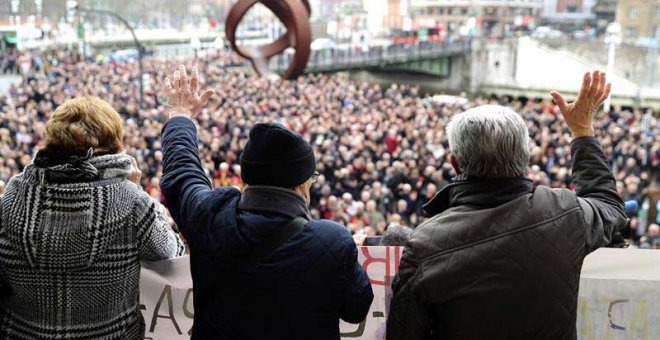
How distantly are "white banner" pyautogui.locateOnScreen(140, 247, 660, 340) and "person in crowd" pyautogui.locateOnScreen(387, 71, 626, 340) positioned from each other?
73 centimetres

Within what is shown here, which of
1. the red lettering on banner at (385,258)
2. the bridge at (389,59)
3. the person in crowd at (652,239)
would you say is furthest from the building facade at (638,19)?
the red lettering on banner at (385,258)

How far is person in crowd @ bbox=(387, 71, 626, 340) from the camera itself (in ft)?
5.28

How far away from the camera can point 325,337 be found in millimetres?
1715

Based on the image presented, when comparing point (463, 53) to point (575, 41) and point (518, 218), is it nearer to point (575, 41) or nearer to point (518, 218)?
point (575, 41)

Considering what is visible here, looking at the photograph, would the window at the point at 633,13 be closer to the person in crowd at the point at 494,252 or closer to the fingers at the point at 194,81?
the fingers at the point at 194,81

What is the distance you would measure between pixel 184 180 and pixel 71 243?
0.31m

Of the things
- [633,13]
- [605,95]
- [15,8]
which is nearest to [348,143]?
[605,95]

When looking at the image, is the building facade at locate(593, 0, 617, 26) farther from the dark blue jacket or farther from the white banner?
the dark blue jacket

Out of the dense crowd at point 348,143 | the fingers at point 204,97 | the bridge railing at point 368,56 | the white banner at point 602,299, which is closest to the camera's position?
the fingers at point 204,97

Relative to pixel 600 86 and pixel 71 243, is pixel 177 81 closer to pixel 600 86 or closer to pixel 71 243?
pixel 71 243

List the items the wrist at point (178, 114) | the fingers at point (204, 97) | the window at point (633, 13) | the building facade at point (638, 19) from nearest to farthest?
the wrist at point (178, 114) < the fingers at point (204, 97) < the building facade at point (638, 19) < the window at point (633, 13)

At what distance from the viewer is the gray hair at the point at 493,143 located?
1.63m

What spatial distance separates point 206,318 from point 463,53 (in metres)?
47.5

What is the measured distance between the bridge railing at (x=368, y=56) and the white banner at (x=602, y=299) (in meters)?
32.9
